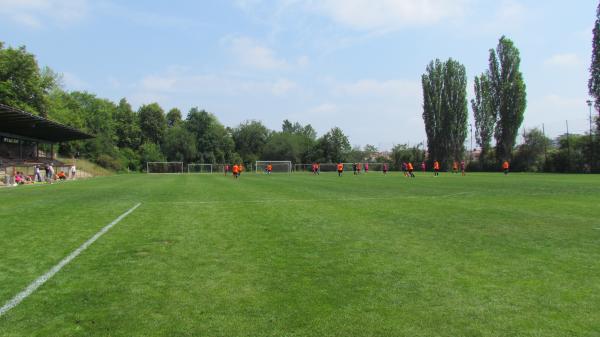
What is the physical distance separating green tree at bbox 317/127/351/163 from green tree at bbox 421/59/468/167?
2229 centimetres

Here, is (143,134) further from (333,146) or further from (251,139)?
(333,146)

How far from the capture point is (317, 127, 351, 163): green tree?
88.6m

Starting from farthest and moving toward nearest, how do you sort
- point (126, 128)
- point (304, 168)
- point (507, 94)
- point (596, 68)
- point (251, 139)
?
point (251, 139) < point (126, 128) < point (304, 168) < point (507, 94) < point (596, 68)

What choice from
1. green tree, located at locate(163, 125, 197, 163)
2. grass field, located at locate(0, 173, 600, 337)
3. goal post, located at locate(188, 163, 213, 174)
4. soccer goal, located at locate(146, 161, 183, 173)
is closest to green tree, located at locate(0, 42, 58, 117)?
soccer goal, located at locate(146, 161, 183, 173)

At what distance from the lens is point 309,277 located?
213 inches

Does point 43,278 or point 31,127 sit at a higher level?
point 31,127

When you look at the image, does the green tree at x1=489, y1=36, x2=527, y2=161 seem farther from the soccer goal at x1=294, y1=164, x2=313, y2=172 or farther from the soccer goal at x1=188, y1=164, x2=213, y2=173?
A: the soccer goal at x1=188, y1=164, x2=213, y2=173

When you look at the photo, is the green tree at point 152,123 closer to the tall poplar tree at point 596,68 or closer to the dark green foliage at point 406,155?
the dark green foliage at point 406,155

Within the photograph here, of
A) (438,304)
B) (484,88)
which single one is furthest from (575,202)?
(484,88)

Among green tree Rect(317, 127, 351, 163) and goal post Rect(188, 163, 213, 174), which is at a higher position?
green tree Rect(317, 127, 351, 163)

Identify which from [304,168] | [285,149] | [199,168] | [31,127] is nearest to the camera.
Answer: [31,127]

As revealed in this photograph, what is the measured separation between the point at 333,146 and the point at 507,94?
3729 centimetres

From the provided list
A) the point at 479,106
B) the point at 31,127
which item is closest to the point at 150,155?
the point at 31,127

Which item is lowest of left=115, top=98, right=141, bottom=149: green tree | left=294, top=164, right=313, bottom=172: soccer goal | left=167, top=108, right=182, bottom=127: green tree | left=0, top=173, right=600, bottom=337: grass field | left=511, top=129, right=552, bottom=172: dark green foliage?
left=0, top=173, right=600, bottom=337: grass field
